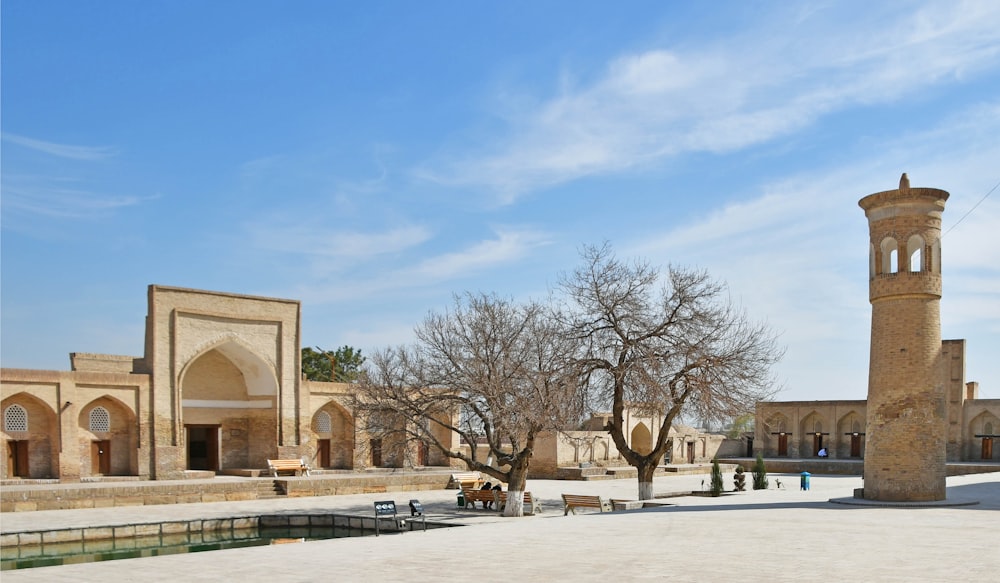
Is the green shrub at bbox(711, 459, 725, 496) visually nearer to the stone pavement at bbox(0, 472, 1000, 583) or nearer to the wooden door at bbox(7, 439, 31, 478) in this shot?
the stone pavement at bbox(0, 472, 1000, 583)

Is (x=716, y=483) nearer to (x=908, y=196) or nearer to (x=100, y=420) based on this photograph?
(x=908, y=196)

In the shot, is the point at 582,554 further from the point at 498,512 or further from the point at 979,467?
the point at 979,467

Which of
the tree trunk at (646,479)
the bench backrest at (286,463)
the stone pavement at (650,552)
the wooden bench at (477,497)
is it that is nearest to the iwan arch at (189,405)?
the bench backrest at (286,463)

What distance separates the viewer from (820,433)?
42.1 m

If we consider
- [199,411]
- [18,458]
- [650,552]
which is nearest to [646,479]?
[650,552]

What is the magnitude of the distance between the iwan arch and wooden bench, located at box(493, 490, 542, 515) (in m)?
3.85

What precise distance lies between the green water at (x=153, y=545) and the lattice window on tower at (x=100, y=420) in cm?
1063

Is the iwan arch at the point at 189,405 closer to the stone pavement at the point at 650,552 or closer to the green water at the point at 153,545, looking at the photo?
the green water at the point at 153,545

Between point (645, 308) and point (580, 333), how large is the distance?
166cm

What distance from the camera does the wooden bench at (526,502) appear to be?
64.4 feet

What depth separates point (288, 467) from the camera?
28.7 meters

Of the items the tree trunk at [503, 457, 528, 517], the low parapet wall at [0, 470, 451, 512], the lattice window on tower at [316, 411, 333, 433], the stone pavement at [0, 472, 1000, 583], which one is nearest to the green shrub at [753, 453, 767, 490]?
the stone pavement at [0, 472, 1000, 583]

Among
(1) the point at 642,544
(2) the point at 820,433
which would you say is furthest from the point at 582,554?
(2) the point at 820,433

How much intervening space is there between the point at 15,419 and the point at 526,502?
1515cm
